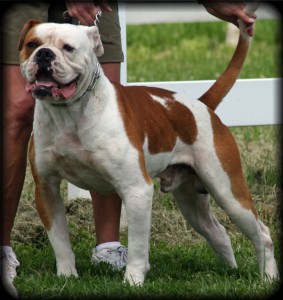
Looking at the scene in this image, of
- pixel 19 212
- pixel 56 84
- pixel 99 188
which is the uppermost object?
pixel 56 84

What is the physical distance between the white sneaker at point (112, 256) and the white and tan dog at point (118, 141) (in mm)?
503

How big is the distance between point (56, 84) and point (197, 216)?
1530mm

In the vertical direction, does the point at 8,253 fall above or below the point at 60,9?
below

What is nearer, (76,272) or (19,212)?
(76,272)

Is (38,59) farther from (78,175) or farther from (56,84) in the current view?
(78,175)

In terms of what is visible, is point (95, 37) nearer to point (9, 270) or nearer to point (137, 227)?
point (137, 227)

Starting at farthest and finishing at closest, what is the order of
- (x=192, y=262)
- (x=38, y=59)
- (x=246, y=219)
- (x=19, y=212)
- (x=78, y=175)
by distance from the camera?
(x=19, y=212) < (x=192, y=262) < (x=246, y=219) < (x=78, y=175) < (x=38, y=59)

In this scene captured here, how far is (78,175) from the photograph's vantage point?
5500 millimetres

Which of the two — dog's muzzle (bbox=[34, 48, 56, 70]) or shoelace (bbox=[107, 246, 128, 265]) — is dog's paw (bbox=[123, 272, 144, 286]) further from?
dog's muzzle (bbox=[34, 48, 56, 70])

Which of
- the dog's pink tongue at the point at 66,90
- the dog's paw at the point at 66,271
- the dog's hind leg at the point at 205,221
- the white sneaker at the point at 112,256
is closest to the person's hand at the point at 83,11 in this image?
the dog's pink tongue at the point at 66,90

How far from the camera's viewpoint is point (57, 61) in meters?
5.14

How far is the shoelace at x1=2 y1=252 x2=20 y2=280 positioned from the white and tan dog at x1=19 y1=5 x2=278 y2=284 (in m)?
0.35

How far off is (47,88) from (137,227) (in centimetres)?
89

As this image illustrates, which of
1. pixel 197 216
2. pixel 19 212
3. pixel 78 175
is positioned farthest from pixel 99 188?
pixel 19 212
